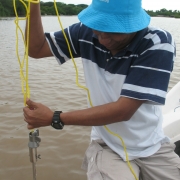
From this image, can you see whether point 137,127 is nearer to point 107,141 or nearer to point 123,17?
point 107,141

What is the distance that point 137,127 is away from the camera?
2064mm

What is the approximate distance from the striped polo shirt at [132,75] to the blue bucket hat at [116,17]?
0.42ft

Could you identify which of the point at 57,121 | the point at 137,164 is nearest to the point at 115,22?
the point at 57,121

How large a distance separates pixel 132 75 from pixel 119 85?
0.56 ft

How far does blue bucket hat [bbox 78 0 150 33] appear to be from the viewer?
5.65 feet

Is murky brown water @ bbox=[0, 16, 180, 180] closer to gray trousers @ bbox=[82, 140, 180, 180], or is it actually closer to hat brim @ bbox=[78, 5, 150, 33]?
gray trousers @ bbox=[82, 140, 180, 180]

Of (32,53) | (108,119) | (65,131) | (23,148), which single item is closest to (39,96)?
(65,131)

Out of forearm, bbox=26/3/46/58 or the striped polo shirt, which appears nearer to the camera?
the striped polo shirt

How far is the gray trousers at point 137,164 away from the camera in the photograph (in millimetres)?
2084

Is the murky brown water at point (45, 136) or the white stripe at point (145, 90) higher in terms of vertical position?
the white stripe at point (145, 90)

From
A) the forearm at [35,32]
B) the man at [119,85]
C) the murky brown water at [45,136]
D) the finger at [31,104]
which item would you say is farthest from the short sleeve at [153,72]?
the murky brown water at [45,136]

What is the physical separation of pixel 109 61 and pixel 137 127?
520 mm

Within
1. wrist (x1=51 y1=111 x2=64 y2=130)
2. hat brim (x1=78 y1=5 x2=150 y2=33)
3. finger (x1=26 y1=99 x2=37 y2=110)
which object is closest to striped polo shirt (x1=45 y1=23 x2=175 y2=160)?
hat brim (x1=78 y1=5 x2=150 y2=33)

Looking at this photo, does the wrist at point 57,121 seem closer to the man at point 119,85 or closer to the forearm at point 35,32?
the man at point 119,85
